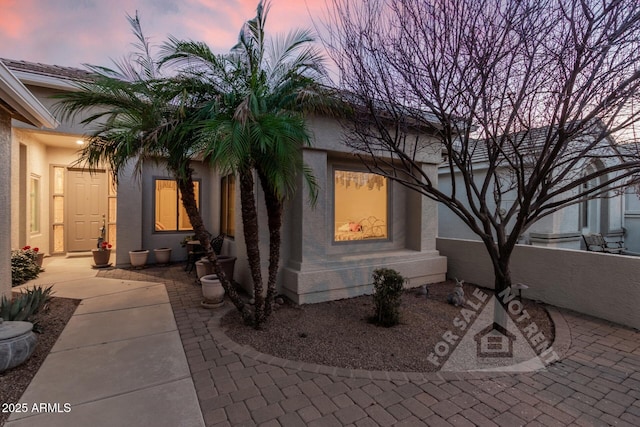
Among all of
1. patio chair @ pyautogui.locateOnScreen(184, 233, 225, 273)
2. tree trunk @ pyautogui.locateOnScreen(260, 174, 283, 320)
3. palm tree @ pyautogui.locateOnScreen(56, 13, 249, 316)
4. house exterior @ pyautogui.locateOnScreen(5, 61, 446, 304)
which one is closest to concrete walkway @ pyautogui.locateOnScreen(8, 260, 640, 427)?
tree trunk @ pyautogui.locateOnScreen(260, 174, 283, 320)

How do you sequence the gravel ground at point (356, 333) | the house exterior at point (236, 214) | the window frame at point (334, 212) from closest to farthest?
1. the gravel ground at point (356, 333)
2. the house exterior at point (236, 214)
3. the window frame at point (334, 212)

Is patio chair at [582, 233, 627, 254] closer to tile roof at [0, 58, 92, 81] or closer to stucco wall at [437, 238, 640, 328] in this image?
stucco wall at [437, 238, 640, 328]

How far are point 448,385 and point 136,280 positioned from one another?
23.1 ft

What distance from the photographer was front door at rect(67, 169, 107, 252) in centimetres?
990

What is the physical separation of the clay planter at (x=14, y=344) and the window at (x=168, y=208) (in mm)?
6190

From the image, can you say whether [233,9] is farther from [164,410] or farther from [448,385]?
[448,385]

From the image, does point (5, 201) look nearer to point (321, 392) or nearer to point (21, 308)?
point (21, 308)

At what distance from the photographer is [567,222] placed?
8.81 meters

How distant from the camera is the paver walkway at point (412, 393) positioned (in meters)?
2.55

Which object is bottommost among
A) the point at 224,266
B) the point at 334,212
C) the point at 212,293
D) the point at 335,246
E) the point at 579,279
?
the point at 212,293

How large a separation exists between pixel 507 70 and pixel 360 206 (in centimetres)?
379

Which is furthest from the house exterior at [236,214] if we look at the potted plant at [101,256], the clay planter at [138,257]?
the clay planter at [138,257]

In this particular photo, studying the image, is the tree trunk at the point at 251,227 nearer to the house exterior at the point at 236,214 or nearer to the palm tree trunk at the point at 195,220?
the palm tree trunk at the point at 195,220

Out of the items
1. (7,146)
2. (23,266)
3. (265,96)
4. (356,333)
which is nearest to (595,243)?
(356,333)
